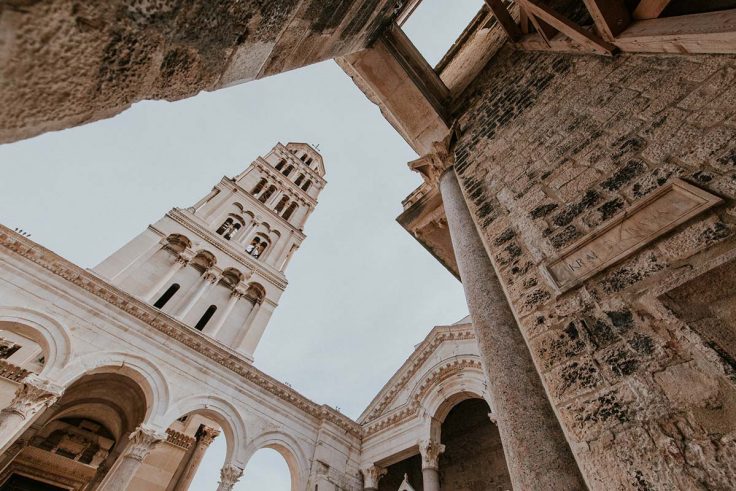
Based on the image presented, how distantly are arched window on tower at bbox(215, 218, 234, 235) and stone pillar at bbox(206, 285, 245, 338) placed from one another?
4267 millimetres

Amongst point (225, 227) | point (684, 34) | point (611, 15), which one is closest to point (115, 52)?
point (684, 34)

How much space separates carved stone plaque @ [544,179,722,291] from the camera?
6.15ft

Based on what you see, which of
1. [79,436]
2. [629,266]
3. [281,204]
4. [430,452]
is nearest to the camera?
[629,266]

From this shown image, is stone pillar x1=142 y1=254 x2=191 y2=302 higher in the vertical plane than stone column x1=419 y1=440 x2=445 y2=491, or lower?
higher

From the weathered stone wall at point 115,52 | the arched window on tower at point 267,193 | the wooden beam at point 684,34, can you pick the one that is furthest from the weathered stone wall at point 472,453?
the arched window on tower at point 267,193

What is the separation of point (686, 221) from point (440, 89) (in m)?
5.15

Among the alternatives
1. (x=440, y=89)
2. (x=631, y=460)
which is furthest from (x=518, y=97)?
(x=631, y=460)

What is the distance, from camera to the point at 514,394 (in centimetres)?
231

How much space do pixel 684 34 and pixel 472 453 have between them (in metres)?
11.8

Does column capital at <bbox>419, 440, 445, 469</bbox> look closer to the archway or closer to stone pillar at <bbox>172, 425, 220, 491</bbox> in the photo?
the archway

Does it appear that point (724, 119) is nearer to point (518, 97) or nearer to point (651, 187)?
point (651, 187)

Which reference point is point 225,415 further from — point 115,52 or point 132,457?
point 115,52

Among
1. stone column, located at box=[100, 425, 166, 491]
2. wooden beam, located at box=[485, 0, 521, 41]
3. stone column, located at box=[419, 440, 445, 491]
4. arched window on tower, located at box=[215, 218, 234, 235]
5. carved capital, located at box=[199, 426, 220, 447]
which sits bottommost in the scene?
stone column, located at box=[100, 425, 166, 491]

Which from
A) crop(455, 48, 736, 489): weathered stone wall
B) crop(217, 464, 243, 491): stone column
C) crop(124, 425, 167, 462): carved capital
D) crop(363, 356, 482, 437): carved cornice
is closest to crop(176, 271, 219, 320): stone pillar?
crop(124, 425, 167, 462): carved capital
